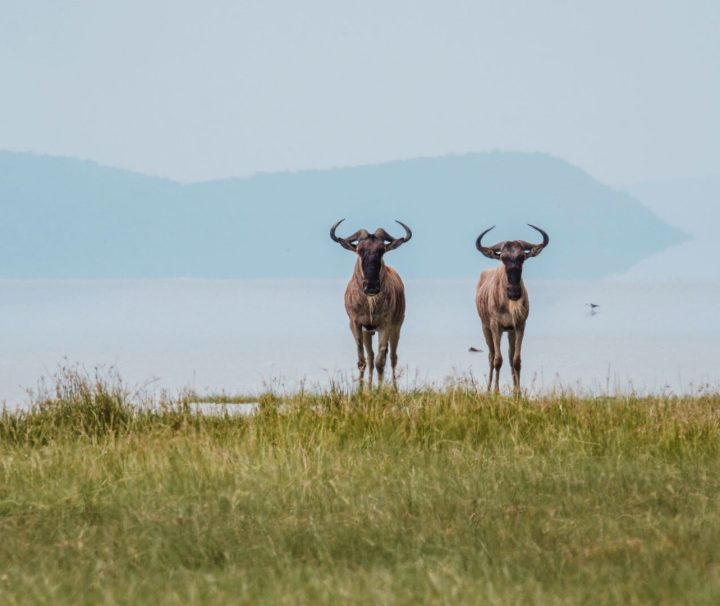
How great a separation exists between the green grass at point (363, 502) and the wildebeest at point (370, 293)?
459cm

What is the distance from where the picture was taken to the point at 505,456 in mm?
10312

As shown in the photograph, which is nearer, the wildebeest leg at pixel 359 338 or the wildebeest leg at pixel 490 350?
the wildebeest leg at pixel 359 338

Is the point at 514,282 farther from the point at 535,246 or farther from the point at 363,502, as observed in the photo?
the point at 363,502

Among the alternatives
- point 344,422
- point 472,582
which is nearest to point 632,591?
point 472,582

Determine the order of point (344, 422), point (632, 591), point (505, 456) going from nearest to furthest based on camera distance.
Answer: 1. point (632, 591)
2. point (505, 456)
3. point (344, 422)

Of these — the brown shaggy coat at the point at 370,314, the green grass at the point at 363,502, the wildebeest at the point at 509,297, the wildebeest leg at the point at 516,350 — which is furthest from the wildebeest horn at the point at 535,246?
the green grass at the point at 363,502

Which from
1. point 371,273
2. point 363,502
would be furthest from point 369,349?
point 363,502

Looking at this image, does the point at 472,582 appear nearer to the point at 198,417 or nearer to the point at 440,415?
the point at 440,415

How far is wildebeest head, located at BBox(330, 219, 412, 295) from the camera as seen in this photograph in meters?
17.7

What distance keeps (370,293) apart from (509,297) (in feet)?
7.30

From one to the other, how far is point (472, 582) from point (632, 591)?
88 centimetres

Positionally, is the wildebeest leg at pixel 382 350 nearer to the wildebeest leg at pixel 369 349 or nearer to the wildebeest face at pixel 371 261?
the wildebeest leg at pixel 369 349

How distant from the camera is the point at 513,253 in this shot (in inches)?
701

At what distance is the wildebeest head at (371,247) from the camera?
17.7m
